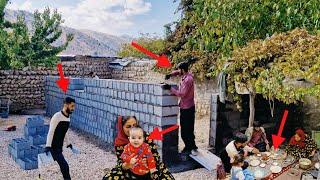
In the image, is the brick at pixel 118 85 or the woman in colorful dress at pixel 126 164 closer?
the woman in colorful dress at pixel 126 164

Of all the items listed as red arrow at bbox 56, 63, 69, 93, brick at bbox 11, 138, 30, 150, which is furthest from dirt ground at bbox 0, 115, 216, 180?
red arrow at bbox 56, 63, 69, 93

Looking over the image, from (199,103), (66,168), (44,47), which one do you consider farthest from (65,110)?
(44,47)

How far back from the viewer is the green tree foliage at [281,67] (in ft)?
18.3

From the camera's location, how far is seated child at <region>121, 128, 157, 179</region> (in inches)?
150

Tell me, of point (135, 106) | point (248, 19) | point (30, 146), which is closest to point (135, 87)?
point (135, 106)

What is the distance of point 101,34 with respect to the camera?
142250 mm

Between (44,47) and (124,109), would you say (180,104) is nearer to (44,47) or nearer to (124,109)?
(124,109)

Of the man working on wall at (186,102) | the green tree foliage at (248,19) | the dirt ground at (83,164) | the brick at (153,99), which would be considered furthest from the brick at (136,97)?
the green tree foliage at (248,19)

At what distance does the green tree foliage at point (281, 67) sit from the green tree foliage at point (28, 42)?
39.5 feet

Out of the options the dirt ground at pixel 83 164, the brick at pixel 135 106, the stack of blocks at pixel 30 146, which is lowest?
the dirt ground at pixel 83 164

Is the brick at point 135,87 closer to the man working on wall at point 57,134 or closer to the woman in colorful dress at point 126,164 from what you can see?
the man working on wall at point 57,134

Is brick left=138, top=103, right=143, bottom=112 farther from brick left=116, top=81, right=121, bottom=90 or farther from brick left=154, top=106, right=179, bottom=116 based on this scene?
A: brick left=116, top=81, right=121, bottom=90

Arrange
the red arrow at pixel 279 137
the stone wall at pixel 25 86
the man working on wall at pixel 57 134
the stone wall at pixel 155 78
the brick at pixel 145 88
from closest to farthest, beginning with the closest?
the man working on wall at pixel 57 134 < the brick at pixel 145 88 < the red arrow at pixel 279 137 < the stone wall at pixel 155 78 < the stone wall at pixel 25 86

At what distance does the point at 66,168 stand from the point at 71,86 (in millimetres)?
6303
